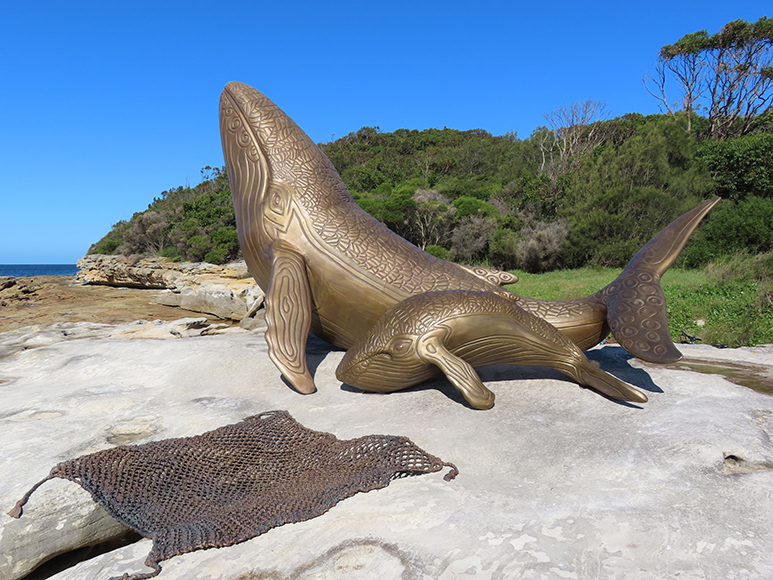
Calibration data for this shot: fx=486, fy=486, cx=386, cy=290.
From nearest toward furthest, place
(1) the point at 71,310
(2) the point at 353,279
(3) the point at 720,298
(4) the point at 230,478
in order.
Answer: (4) the point at 230,478
(2) the point at 353,279
(3) the point at 720,298
(1) the point at 71,310

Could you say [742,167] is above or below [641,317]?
above

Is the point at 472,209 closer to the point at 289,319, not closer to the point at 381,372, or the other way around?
the point at 289,319

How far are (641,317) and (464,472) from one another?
2.15 metres

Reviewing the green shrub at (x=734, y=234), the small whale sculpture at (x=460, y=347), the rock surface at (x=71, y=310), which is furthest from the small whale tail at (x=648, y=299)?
the green shrub at (x=734, y=234)

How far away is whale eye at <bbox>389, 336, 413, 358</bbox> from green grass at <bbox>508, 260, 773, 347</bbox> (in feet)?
21.6

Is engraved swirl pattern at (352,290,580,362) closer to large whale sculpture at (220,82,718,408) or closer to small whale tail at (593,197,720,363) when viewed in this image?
large whale sculpture at (220,82,718,408)

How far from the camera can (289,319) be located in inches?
164

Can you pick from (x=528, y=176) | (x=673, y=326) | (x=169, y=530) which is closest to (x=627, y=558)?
(x=169, y=530)

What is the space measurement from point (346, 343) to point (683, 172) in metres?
23.4

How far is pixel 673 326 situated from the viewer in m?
9.32

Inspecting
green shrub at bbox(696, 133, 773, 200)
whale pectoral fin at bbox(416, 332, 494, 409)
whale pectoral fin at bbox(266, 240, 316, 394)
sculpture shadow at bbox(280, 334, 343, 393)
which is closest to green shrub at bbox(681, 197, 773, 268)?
green shrub at bbox(696, 133, 773, 200)

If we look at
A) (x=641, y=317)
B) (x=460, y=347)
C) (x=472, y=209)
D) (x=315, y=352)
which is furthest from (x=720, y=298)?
(x=472, y=209)

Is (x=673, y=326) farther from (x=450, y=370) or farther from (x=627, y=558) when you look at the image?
(x=627, y=558)

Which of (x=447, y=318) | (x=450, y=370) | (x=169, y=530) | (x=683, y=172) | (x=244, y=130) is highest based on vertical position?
(x=683, y=172)
